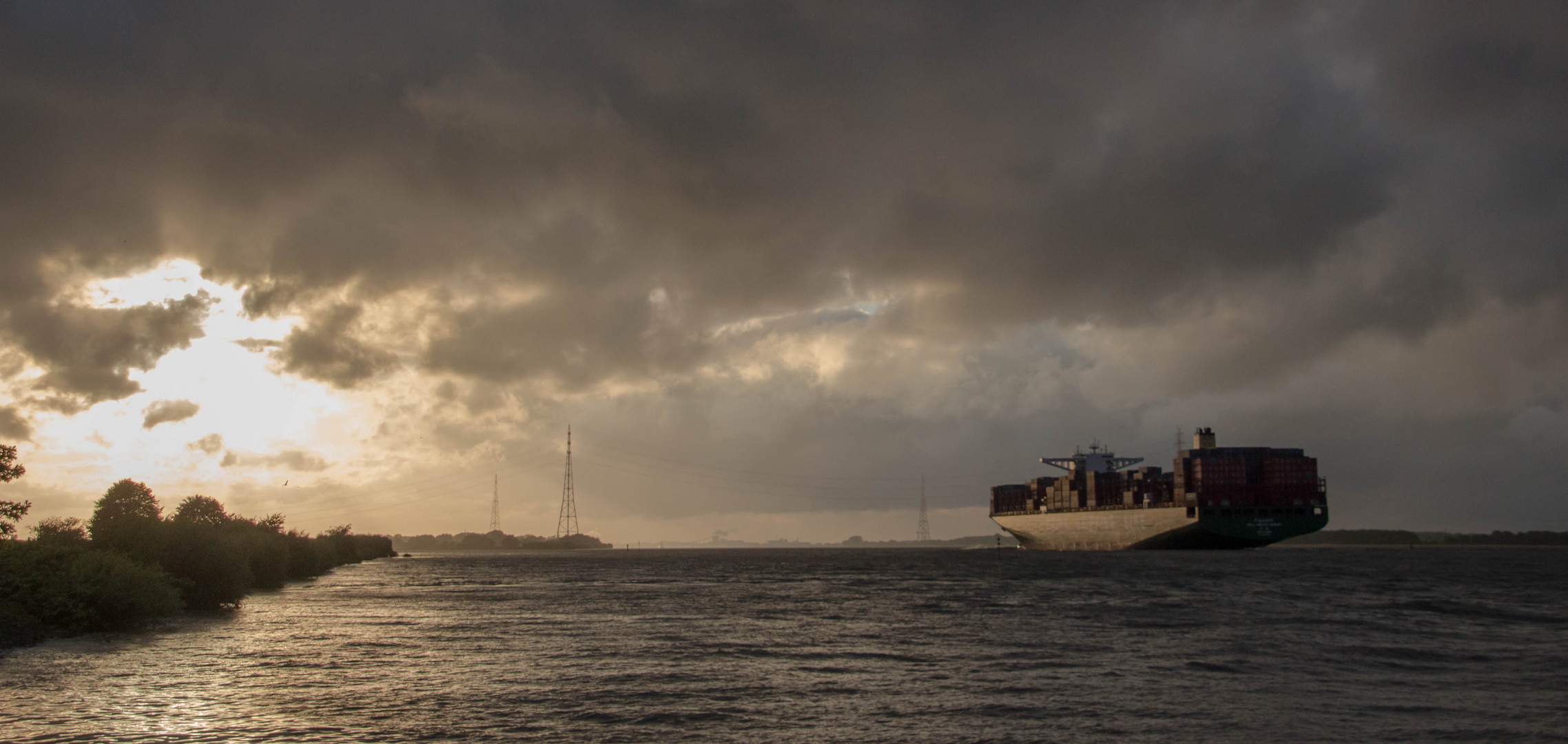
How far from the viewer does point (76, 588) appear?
42.8 metres

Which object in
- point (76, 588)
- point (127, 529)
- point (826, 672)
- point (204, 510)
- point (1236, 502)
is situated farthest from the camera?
point (1236, 502)

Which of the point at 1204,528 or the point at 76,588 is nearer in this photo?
the point at 76,588

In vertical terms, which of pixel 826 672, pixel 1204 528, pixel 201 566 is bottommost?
pixel 1204 528

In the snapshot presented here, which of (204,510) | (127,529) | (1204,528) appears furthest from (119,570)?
(1204,528)

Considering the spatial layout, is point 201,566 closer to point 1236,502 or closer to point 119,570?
point 119,570

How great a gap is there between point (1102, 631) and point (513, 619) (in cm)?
3526

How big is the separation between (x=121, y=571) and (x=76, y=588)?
2316mm

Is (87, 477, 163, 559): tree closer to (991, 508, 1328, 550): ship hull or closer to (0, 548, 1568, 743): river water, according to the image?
(0, 548, 1568, 743): river water

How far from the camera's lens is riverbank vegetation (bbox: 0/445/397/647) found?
41.1 meters

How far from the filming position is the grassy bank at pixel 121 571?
135 feet

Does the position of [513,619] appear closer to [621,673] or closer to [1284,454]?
[621,673]

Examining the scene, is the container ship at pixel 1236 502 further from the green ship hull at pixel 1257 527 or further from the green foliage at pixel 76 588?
the green foliage at pixel 76 588

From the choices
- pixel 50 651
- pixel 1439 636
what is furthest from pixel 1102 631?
pixel 50 651

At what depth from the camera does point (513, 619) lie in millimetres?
55875
